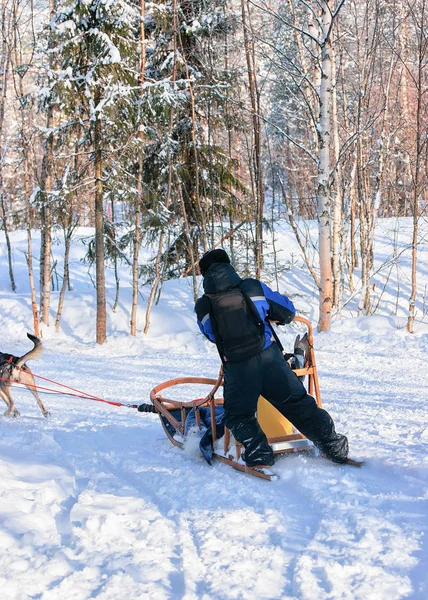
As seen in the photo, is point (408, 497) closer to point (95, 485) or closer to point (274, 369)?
point (274, 369)

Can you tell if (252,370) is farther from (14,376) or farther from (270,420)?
(14,376)

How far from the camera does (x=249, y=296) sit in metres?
4.03

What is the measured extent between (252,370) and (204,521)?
1.16m

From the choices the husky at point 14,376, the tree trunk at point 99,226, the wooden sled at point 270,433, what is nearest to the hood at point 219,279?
the wooden sled at point 270,433

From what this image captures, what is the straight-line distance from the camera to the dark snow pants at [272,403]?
404cm

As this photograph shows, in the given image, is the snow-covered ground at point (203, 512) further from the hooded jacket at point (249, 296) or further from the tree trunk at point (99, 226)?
the tree trunk at point (99, 226)

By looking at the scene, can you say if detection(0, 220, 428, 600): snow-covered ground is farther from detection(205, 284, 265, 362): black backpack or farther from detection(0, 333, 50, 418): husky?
detection(205, 284, 265, 362): black backpack

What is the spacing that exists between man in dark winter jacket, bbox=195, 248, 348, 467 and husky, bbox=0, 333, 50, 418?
348 centimetres

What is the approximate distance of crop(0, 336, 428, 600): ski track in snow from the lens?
2557 millimetres

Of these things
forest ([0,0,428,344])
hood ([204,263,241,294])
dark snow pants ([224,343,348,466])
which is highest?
forest ([0,0,428,344])

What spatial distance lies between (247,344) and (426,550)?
1804 millimetres

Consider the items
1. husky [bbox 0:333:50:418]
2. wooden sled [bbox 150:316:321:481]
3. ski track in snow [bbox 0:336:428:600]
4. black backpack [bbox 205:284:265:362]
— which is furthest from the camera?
husky [bbox 0:333:50:418]

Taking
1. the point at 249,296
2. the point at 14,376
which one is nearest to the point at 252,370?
the point at 249,296

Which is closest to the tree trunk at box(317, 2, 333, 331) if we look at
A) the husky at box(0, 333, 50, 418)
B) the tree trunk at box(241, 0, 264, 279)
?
the tree trunk at box(241, 0, 264, 279)
